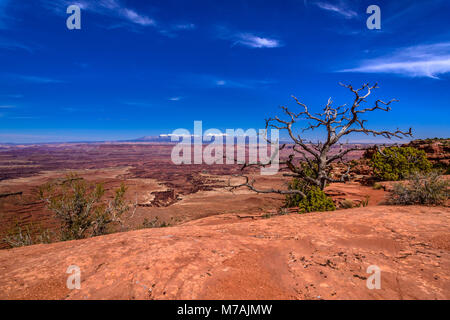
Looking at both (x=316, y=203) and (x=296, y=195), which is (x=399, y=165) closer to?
(x=296, y=195)

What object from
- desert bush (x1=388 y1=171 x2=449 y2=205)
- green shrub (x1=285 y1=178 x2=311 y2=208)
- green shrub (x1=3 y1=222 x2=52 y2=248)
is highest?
desert bush (x1=388 y1=171 x2=449 y2=205)

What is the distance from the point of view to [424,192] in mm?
6328

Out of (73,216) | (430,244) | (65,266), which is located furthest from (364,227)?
(73,216)

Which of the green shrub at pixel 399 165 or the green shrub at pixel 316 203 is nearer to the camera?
the green shrub at pixel 316 203

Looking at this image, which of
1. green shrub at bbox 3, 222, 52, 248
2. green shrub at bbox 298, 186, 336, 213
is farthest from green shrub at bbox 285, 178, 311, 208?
green shrub at bbox 3, 222, 52, 248

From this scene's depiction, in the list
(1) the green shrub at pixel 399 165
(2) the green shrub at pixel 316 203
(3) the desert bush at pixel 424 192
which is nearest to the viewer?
(3) the desert bush at pixel 424 192

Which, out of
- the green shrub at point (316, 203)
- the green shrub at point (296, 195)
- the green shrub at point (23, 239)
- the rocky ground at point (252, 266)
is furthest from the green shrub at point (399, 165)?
the green shrub at point (23, 239)

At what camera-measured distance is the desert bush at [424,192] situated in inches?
243

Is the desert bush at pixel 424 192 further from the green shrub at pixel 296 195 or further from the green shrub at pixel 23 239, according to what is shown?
the green shrub at pixel 23 239

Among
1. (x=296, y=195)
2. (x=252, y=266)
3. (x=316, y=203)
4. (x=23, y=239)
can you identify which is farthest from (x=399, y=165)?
(x=23, y=239)

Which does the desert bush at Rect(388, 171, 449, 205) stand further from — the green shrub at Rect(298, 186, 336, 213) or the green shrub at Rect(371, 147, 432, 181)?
the green shrub at Rect(371, 147, 432, 181)

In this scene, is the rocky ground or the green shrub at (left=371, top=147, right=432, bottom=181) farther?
the green shrub at (left=371, top=147, right=432, bottom=181)

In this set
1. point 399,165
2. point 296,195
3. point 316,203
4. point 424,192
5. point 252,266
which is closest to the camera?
point 252,266

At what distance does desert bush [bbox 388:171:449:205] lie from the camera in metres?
6.18
